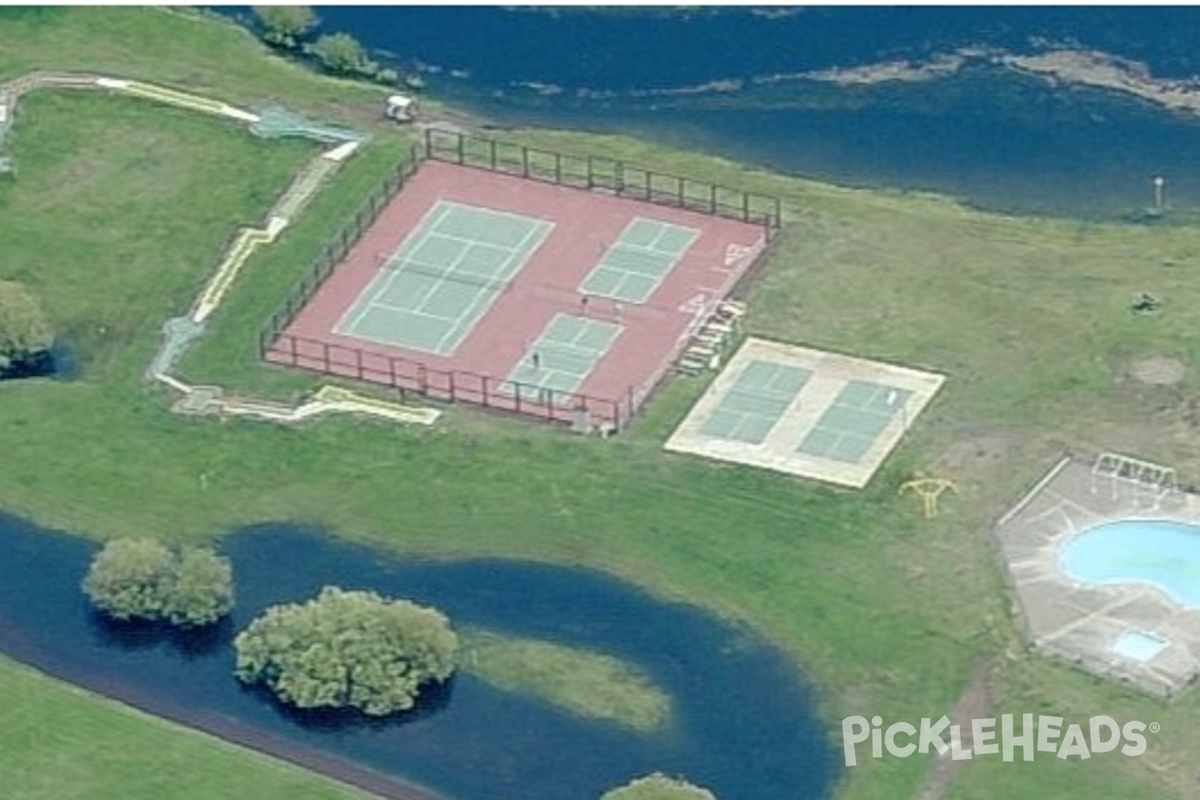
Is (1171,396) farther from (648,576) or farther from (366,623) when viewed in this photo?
(366,623)

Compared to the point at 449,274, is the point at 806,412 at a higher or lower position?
lower

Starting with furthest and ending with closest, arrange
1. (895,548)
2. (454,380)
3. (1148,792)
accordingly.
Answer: (454,380) → (895,548) → (1148,792)

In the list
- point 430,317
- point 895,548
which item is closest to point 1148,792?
point 895,548

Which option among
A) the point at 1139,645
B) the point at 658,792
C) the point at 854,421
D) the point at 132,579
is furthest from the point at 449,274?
the point at 658,792

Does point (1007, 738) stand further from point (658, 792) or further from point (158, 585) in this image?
point (158, 585)

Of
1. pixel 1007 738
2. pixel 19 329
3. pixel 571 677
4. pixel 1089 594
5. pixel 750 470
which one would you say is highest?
pixel 19 329

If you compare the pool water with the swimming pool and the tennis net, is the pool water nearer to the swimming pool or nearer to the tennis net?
the swimming pool

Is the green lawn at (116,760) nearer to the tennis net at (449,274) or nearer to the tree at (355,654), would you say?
the tree at (355,654)
